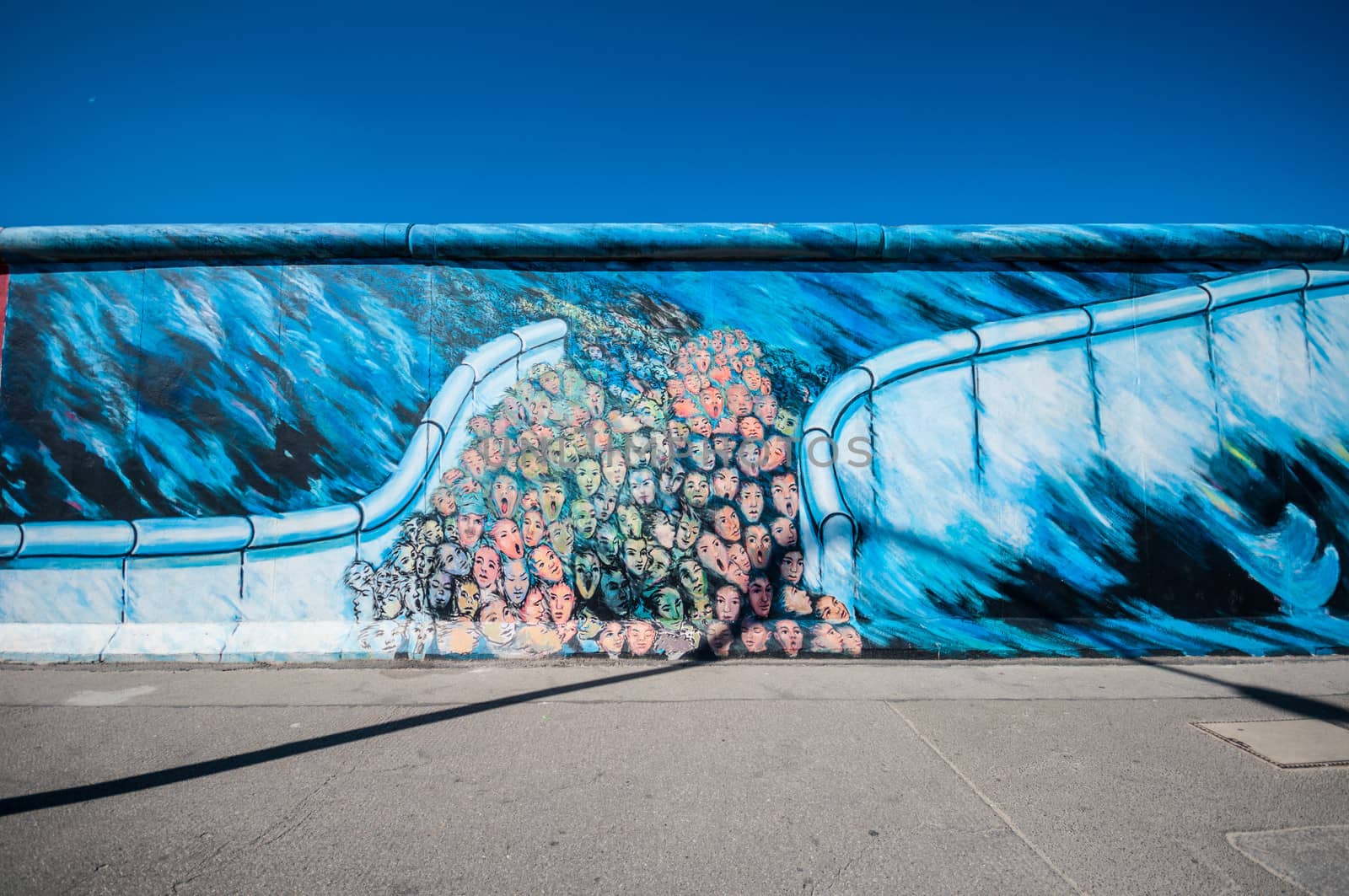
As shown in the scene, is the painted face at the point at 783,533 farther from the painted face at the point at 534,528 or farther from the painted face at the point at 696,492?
the painted face at the point at 534,528

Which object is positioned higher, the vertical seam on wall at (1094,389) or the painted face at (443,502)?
the vertical seam on wall at (1094,389)

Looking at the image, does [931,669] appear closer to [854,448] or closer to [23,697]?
[854,448]

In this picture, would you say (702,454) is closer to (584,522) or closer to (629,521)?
(629,521)

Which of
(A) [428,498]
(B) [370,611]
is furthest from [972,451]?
(B) [370,611]

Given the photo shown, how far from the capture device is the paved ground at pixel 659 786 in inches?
107

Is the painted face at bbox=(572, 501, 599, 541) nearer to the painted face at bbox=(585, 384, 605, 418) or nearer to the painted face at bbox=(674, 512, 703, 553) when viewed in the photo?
the painted face at bbox=(674, 512, 703, 553)

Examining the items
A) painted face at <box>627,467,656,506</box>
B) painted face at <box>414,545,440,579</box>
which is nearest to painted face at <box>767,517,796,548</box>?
painted face at <box>627,467,656,506</box>

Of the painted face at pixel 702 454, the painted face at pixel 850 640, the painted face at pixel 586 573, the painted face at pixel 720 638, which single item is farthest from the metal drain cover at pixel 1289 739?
the painted face at pixel 586 573

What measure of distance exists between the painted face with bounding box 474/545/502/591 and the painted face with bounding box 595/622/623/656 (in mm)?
1016

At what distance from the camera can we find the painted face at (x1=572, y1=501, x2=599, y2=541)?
5.96 m

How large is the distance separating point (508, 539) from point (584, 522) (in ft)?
2.21

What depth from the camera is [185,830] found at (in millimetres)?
3000

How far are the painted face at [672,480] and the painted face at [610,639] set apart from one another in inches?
48.5

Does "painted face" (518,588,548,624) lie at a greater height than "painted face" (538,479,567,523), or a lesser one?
lesser
